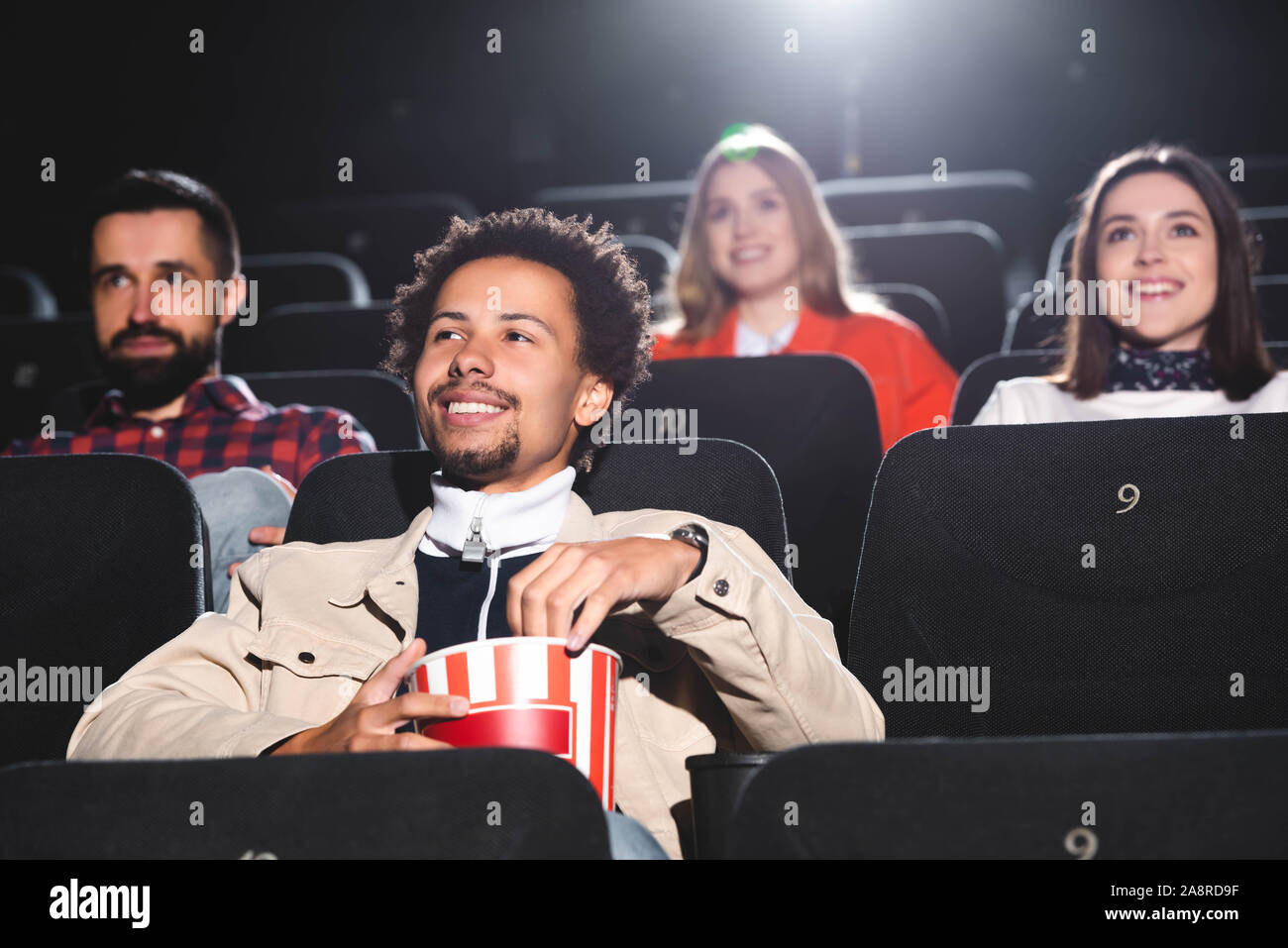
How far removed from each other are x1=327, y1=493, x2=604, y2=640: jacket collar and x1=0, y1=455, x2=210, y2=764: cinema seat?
0.17 metres

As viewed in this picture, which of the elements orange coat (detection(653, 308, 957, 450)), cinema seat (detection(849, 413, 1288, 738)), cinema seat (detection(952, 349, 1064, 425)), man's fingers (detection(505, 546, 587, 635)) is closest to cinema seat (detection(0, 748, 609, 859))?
man's fingers (detection(505, 546, 587, 635))

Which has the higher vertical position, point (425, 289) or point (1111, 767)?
point (425, 289)

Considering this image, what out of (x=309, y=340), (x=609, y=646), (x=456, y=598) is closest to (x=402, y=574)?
(x=456, y=598)

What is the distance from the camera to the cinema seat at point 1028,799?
2.59ft

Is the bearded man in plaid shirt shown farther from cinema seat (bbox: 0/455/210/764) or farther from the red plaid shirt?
cinema seat (bbox: 0/455/210/764)

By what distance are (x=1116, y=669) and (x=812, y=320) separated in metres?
1.55

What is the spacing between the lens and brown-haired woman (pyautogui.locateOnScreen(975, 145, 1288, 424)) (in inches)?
80.8

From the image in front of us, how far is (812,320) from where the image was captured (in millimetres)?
2725

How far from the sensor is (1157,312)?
216cm

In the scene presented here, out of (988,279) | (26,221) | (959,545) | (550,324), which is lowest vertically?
(959,545)

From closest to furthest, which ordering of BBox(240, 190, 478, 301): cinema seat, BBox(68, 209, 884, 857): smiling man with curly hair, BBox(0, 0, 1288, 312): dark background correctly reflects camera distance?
BBox(68, 209, 884, 857): smiling man with curly hair < BBox(240, 190, 478, 301): cinema seat < BBox(0, 0, 1288, 312): dark background

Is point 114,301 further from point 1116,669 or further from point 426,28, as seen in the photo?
point 426,28

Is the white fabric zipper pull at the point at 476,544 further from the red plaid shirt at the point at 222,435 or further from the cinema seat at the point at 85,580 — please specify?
the red plaid shirt at the point at 222,435

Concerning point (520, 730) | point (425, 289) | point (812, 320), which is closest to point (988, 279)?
point (812, 320)
